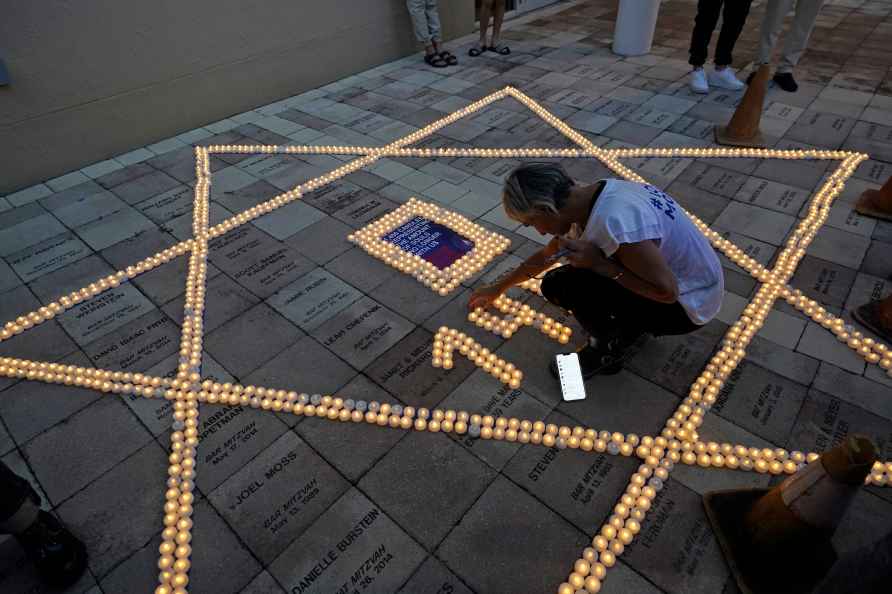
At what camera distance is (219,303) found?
4988 mm

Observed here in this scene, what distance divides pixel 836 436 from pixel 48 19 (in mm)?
9606

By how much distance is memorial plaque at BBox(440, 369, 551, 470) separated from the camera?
3.67 metres

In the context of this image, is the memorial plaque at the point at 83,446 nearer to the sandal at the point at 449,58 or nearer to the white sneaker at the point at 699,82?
the sandal at the point at 449,58

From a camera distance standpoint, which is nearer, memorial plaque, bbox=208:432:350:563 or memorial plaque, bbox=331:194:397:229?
memorial plaque, bbox=208:432:350:563

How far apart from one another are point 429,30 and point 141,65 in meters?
5.41

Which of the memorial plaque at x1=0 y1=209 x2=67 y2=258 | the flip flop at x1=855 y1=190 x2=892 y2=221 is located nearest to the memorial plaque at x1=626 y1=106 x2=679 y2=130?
the flip flop at x1=855 y1=190 x2=892 y2=221

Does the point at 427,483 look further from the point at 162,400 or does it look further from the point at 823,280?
the point at 823,280

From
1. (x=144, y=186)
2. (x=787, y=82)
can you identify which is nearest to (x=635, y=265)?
(x=144, y=186)

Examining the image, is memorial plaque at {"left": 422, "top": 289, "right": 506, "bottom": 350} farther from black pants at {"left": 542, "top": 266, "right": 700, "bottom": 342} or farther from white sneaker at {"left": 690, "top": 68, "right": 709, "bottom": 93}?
white sneaker at {"left": 690, "top": 68, "right": 709, "bottom": 93}

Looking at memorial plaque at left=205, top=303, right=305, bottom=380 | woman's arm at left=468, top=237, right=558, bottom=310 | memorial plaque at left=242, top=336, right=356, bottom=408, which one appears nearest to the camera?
woman's arm at left=468, top=237, right=558, bottom=310

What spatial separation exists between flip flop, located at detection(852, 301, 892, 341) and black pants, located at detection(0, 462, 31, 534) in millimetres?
6190

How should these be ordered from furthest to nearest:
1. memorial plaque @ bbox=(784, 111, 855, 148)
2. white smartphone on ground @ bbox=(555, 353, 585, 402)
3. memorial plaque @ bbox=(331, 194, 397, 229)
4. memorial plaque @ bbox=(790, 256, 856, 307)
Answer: memorial plaque @ bbox=(784, 111, 855, 148)
memorial plaque @ bbox=(331, 194, 397, 229)
memorial plaque @ bbox=(790, 256, 856, 307)
white smartphone on ground @ bbox=(555, 353, 585, 402)

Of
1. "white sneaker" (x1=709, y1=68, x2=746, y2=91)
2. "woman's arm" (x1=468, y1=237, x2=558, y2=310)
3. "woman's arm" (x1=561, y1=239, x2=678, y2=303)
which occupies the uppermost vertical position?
"woman's arm" (x1=561, y1=239, x2=678, y2=303)

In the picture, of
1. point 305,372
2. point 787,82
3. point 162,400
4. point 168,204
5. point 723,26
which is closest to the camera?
point 162,400
